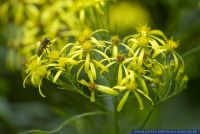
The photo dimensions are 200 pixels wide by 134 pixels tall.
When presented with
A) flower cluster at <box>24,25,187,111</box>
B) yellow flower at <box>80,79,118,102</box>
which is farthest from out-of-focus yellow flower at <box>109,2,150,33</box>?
yellow flower at <box>80,79,118,102</box>

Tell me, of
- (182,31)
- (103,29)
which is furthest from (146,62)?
(182,31)

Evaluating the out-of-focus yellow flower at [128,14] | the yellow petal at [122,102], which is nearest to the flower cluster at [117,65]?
A: the yellow petal at [122,102]

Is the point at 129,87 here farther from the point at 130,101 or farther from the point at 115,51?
the point at 130,101

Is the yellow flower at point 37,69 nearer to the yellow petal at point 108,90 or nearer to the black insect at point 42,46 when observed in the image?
the black insect at point 42,46


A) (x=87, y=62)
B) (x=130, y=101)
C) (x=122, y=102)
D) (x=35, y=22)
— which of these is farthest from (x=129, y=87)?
(x=35, y=22)

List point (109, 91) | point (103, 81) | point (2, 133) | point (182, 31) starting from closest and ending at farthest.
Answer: point (109, 91), point (103, 81), point (182, 31), point (2, 133)

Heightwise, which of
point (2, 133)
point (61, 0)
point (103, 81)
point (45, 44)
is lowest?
point (2, 133)

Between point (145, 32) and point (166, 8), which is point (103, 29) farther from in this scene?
point (166, 8)
